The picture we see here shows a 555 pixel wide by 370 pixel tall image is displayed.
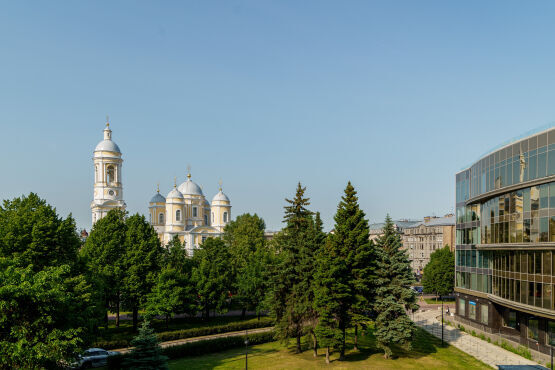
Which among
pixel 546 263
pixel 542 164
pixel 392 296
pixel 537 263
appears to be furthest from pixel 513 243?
pixel 392 296

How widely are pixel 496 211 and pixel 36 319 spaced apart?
39.1 m

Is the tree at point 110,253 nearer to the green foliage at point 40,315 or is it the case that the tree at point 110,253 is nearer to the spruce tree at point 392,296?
the green foliage at point 40,315

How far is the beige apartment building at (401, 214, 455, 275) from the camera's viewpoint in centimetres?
10200

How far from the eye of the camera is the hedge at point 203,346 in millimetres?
32094

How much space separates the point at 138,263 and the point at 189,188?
6623 centimetres

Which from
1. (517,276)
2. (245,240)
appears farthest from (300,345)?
(245,240)

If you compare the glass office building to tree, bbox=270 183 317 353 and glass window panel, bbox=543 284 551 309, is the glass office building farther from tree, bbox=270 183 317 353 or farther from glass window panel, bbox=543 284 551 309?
tree, bbox=270 183 317 353

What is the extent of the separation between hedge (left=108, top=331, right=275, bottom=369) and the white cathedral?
140 ft

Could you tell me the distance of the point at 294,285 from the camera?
121 feet

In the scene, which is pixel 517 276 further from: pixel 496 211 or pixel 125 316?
pixel 125 316

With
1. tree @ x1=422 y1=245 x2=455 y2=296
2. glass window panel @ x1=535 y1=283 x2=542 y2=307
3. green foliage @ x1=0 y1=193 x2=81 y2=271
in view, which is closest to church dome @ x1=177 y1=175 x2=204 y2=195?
tree @ x1=422 y1=245 x2=455 y2=296

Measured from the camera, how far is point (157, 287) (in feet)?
146

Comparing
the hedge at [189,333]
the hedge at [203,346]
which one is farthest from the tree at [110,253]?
the hedge at [203,346]

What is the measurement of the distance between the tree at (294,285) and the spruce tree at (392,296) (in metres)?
5.83
